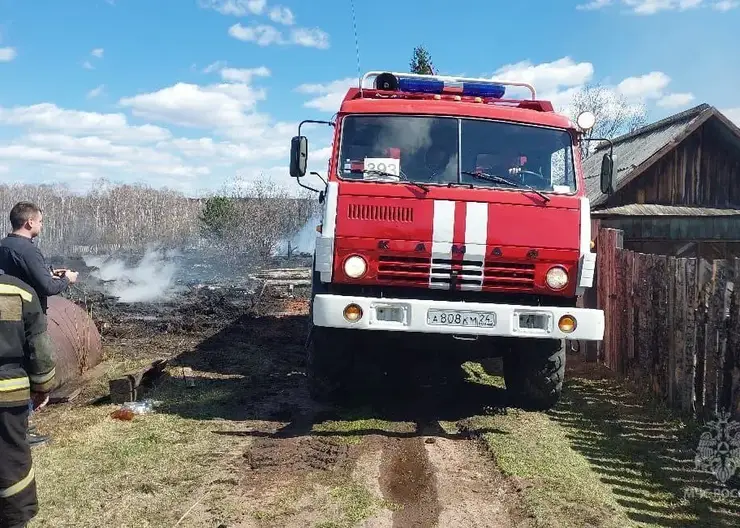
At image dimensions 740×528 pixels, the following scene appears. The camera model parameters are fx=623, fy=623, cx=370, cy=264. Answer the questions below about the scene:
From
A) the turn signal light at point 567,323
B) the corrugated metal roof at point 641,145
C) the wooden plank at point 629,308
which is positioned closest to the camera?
the turn signal light at point 567,323

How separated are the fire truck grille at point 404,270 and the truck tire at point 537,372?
4.23 feet

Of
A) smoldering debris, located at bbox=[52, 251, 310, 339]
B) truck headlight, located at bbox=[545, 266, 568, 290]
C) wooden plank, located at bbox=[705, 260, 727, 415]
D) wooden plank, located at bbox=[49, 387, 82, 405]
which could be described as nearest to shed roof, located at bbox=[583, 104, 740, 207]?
smoldering debris, located at bbox=[52, 251, 310, 339]

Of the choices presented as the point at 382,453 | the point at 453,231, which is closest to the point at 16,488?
the point at 382,453

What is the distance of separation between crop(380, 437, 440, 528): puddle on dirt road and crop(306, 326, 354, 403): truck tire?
1.03 m

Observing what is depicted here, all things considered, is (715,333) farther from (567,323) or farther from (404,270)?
(404,270)

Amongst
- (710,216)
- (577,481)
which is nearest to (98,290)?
(577,481)

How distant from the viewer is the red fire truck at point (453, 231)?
17.7ft

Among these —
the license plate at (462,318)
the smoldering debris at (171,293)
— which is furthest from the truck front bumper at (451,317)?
the smoldering debris at (171,293)

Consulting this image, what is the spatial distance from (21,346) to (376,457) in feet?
8.89

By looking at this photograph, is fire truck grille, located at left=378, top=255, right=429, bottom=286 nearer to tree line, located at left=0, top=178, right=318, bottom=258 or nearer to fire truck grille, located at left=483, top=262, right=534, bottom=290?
fire truck grille, located at left=483, top=262, right=534, bottom=290

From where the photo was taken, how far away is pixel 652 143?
Answer: 17312mm

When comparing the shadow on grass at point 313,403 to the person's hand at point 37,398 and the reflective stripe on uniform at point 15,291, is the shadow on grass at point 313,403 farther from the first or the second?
the reflective stripe on uniform at point 15,291

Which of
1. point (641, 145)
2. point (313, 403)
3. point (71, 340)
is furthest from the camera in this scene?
point (641, 145)

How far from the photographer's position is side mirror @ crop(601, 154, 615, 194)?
6.46m
